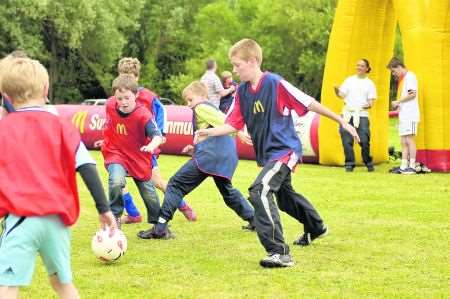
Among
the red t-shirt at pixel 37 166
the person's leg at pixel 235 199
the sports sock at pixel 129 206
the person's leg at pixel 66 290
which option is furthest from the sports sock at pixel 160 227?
the red t-shirt at pixel 37 166

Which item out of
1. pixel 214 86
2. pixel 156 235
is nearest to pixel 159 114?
pixel 156 235

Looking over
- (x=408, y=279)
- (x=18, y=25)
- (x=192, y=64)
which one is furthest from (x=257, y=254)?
(x=192, y=64)

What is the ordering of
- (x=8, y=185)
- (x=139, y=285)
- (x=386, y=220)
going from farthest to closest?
(x=386, y=220) < (x=139, y=285) < (x=8, y=185)

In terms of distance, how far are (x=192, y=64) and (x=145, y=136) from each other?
158 ft

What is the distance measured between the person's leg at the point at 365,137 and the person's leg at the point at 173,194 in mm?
6318

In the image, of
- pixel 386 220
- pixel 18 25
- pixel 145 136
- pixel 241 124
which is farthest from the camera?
pixel 18 25

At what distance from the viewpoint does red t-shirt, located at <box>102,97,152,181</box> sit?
7.88 metres

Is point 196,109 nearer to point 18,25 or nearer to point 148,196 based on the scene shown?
point 148,196

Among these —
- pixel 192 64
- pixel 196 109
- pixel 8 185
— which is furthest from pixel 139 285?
pixel 192 64

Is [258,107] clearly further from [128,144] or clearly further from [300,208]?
[128,144]

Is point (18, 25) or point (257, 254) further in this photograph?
point (18, 25)

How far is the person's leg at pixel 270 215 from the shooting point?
6.41m

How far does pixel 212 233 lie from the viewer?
809 centimetres

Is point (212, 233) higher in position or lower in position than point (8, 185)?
lower
